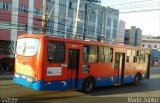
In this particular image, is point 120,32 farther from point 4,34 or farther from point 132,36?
point 4,34

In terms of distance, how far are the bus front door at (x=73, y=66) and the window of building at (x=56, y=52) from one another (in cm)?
61

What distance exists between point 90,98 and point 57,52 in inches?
108

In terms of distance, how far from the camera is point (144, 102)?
46.4ft

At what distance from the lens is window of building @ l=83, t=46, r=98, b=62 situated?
15511mm

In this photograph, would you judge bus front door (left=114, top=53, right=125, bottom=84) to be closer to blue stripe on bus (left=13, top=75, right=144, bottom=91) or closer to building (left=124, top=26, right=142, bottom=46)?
blue stripe on bus (left=13, top=75, right=144, bottom=91)

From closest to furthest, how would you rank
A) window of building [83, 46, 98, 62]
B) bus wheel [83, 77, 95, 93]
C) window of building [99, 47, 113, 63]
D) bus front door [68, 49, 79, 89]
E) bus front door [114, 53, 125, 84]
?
bus front door [68, 49, 79, 89] < window of building [83, 46, 98, 62] < bus wheel [83, 77, 95, 93] < window of building [99, 47, 113, 63] < bus front door [114, 53, 125, 84]

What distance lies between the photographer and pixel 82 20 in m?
58.0

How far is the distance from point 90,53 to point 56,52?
2.69 meters

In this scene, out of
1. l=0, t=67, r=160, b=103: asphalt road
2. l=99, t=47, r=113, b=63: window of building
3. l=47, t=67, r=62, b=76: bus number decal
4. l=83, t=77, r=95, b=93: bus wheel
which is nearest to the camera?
l=0, t=67, r=160, b=103: asphalt road

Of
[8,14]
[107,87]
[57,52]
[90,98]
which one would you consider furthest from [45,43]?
[8,14]

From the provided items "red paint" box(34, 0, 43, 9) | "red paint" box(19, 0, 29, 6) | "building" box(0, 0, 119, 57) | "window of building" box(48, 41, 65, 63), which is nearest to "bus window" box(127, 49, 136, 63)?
"window of building" box(48, 41, 65, 63)

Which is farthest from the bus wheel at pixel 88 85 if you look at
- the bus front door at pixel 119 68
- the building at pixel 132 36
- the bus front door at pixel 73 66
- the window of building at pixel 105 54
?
the building at pixel 132 36

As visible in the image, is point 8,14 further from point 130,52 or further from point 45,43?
point 45,43

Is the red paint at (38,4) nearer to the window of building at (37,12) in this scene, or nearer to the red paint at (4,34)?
the window of building at (37,12)
